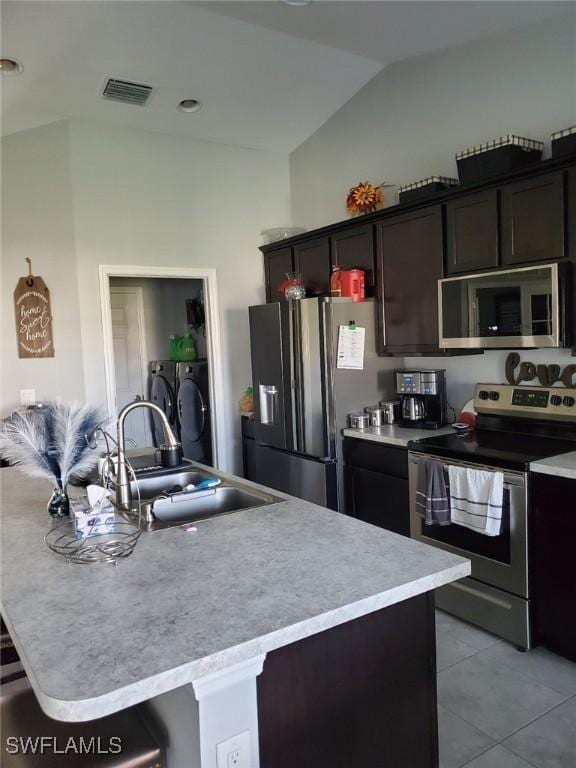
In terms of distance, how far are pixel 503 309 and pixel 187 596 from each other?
2.23 m

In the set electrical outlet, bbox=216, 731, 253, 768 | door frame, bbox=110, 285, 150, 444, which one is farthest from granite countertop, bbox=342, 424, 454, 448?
door frame, bbox=110, 285, 150, 444

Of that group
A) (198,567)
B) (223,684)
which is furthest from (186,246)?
(223,684)

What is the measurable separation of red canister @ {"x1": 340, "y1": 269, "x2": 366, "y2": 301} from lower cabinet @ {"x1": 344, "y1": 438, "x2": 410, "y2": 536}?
3.00 feet

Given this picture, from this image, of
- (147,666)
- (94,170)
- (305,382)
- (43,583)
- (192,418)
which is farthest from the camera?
(192,418)

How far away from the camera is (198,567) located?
1436 mm

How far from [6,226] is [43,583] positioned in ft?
10.6

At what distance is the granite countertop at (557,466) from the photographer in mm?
2371

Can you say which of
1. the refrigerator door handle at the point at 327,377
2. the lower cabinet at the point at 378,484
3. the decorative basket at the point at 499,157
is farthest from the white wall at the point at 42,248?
the decorative basket at the point at 499,157

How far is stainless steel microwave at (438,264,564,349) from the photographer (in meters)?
2.65

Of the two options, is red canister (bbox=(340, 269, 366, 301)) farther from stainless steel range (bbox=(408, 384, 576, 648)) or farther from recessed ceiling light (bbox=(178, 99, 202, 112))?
recessed ceiling light (bbox=(178, 99, 202, 112))

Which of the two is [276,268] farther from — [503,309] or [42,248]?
[503,309]

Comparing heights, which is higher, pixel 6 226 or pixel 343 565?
pixel 6 226

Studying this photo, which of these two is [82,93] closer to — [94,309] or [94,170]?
[94,170]

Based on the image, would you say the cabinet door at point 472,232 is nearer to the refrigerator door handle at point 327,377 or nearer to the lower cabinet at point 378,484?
the refrigerator door handle at point 327,377
